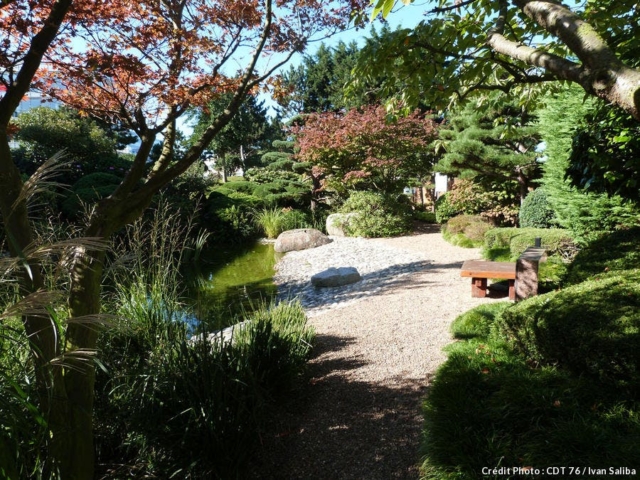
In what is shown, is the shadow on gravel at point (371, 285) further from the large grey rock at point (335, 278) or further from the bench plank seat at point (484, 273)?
the bench plank seat at point (484, 273)

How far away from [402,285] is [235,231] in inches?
262

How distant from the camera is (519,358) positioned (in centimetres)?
284

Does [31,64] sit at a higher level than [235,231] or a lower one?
higher

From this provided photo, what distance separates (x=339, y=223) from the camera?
37.8ft

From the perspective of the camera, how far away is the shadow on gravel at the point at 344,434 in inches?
89.0

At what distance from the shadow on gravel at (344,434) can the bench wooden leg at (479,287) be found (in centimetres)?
242

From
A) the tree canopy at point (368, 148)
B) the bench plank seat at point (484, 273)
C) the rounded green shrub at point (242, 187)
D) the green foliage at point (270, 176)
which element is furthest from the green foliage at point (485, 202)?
the rounded green shrub at point (242, 187)

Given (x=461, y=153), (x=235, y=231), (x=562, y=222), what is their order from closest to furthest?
(x=562, y=222) → (x=461, y=153) → (x=235, y=231)

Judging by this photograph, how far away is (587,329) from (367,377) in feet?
5.08

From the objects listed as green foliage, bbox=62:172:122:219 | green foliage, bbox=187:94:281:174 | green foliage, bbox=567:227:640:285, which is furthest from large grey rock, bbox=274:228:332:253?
green foliage, bbox=187:94:281:174

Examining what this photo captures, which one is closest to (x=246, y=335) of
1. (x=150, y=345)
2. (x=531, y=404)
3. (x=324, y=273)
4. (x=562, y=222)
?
(x=150, y=345)

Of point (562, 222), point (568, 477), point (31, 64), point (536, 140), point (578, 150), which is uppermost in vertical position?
point (536, 140)

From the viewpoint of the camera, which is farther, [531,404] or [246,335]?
[246,335]

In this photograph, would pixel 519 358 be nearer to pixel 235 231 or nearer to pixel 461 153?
pixel 461 153
